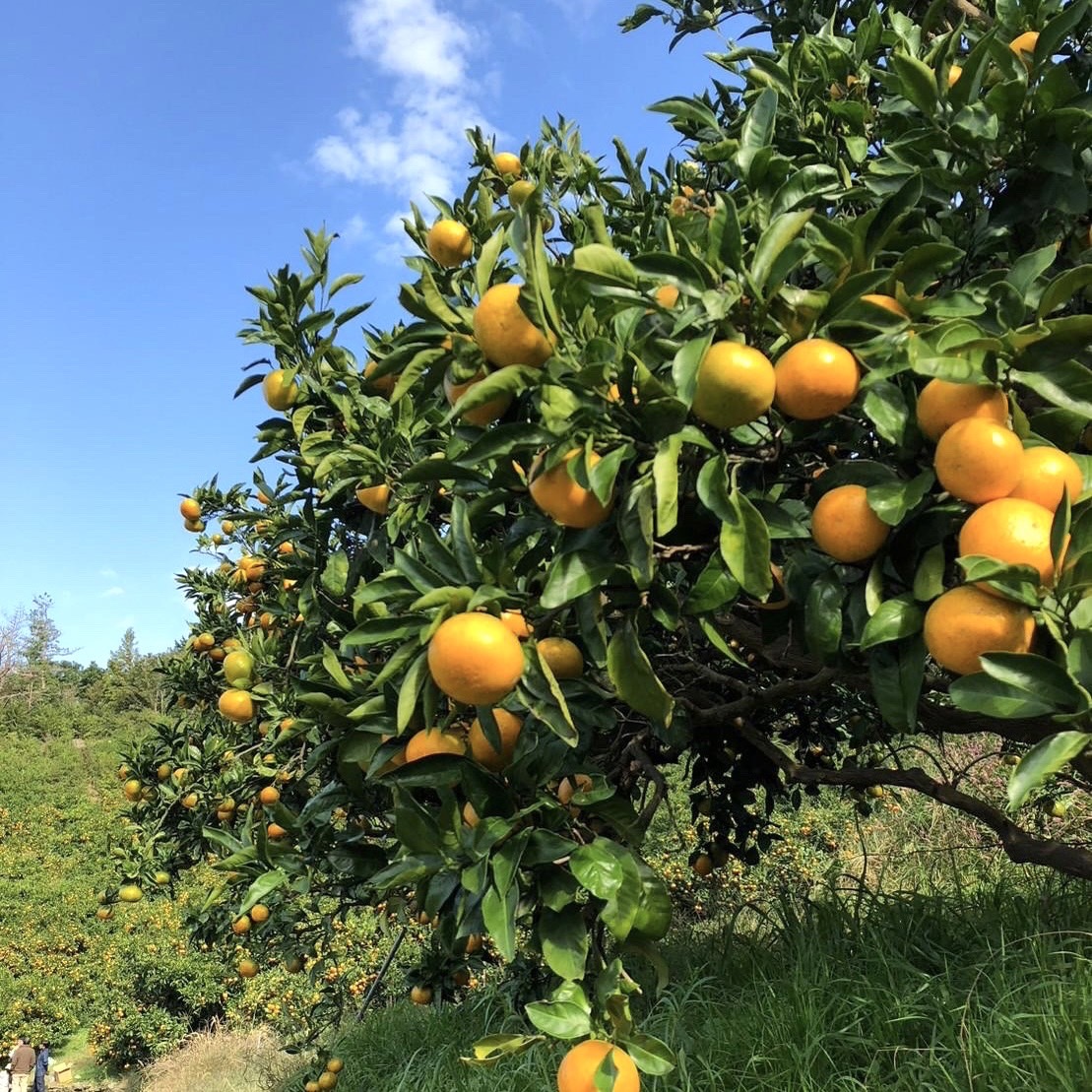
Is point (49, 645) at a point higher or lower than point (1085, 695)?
higher

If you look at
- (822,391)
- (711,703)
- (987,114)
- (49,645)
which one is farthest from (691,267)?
(49,645)

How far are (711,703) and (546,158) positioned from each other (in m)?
1.57

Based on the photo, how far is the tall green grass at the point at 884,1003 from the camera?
182 cm

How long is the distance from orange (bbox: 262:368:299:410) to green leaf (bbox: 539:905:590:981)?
138 centimetres

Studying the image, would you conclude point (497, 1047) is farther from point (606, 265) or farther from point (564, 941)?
point (606, 265)

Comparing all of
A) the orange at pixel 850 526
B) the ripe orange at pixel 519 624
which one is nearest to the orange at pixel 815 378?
the orange at pixel 850 526

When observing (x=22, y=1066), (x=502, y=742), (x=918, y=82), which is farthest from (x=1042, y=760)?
(x=22, y=1066)

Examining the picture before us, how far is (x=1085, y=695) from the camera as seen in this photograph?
81cm

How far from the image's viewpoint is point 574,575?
102 centimetres

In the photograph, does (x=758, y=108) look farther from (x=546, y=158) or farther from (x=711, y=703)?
(x=711, y=703)

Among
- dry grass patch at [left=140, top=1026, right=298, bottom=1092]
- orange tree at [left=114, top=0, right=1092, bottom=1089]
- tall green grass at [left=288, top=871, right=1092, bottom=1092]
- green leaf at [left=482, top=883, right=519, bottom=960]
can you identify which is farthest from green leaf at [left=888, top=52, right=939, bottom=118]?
dry grass patch at [left=140, top=1026, right=298, bottom=1092]

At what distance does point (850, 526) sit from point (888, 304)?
0.31 meters

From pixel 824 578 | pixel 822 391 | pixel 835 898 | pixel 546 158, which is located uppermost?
pixel 546 158

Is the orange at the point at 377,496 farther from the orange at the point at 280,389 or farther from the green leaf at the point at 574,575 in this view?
the green leaf at the point at 574,575
